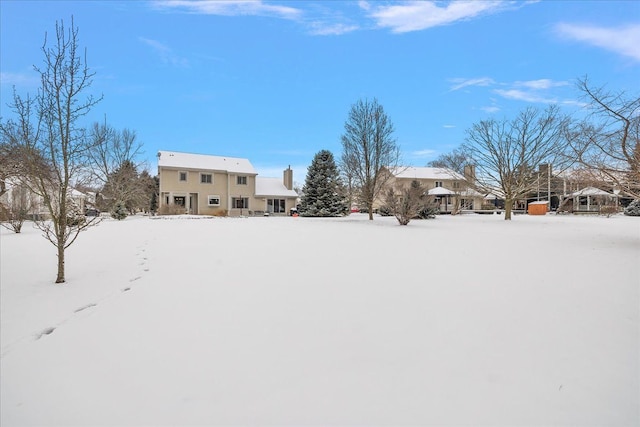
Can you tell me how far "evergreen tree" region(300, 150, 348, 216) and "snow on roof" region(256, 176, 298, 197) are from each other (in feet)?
24.1

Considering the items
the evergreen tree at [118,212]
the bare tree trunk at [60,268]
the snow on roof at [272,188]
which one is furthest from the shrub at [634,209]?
the evergreen tree at [118,212]

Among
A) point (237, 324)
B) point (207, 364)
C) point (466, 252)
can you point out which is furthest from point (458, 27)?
point (207, 364)

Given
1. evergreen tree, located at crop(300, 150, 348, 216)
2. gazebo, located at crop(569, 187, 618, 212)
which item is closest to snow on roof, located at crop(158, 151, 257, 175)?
evergreen tree, located at crop(300, 150, 348, 216)

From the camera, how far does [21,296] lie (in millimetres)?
5867

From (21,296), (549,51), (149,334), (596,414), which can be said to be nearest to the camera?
(596,414)

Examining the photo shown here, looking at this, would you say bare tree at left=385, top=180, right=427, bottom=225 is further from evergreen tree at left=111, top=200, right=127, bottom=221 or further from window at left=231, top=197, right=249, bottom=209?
window at left=231, top=197, right=249, bottom=209

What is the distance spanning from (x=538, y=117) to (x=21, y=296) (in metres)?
Answer: 27.7

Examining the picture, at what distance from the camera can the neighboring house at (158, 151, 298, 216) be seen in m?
33.1

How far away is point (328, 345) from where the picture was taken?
363 centimetres

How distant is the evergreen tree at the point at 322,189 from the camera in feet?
99.6

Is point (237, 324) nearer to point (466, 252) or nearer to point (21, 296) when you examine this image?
point (21, 296)

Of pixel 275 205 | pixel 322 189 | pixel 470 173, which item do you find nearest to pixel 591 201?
pixel 470 173

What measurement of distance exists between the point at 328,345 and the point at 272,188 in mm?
36061

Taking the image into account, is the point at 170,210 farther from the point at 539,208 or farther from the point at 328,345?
the point at 539,208
